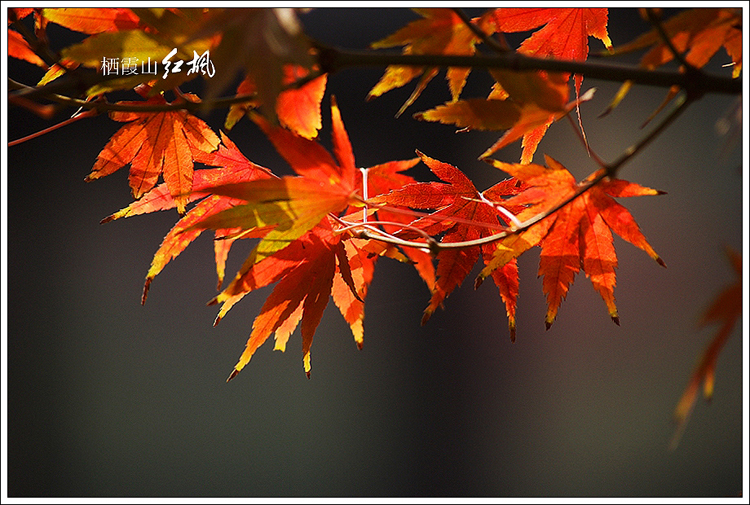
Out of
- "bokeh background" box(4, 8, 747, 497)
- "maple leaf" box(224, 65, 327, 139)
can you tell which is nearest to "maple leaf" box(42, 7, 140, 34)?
"maple leaf" box(224, 65, 327, 139)

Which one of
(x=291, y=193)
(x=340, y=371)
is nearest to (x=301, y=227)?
(x=291, y=193)

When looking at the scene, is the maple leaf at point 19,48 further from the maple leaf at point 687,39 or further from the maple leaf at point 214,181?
the maple leaf at point 687,39

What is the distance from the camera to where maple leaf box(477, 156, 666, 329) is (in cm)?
32

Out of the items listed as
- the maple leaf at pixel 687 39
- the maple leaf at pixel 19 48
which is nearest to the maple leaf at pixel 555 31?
the maple leaf at pixel 687 39

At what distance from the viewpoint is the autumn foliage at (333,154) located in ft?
0.70

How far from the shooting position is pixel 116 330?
1.00m

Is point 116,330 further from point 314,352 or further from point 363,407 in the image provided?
point 363,407

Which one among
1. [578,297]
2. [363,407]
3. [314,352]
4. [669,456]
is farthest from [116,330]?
[669,456]

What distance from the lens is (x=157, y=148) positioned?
368 mm

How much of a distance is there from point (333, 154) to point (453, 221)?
0.35 ft

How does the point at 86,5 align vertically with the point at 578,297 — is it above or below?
above

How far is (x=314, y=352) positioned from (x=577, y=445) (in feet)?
1.99

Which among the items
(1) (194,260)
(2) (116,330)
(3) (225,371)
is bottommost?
(3) (225,371)

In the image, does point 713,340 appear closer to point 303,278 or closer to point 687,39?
point 687,39
